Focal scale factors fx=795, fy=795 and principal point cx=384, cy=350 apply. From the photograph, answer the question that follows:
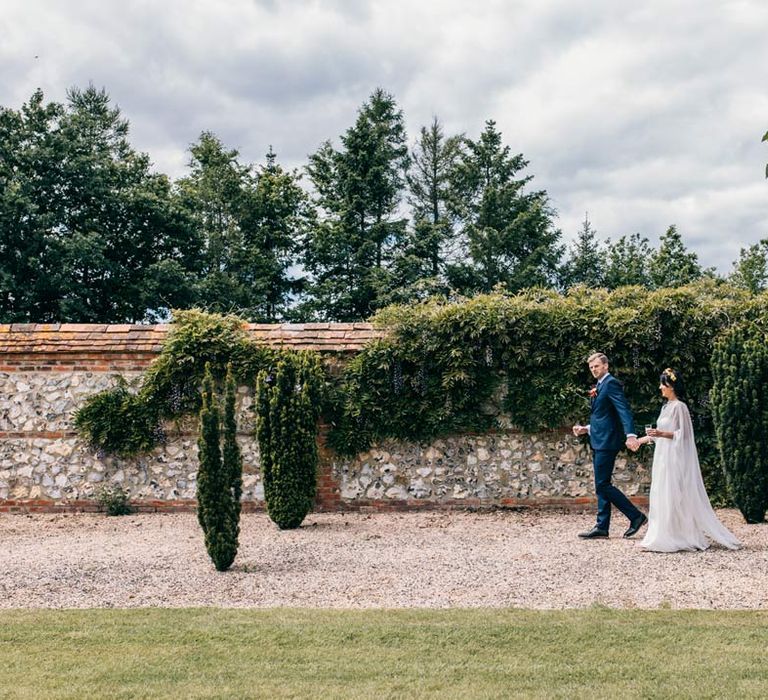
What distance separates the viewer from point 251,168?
110 ft

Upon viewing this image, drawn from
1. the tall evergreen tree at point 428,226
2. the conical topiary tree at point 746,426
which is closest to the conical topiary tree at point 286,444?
the conical topiary tree at point 746,426

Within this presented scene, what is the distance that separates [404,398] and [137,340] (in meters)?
4.24

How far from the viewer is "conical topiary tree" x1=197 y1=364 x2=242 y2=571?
303 inches

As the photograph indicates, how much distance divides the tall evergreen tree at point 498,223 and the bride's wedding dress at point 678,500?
67.4 ft

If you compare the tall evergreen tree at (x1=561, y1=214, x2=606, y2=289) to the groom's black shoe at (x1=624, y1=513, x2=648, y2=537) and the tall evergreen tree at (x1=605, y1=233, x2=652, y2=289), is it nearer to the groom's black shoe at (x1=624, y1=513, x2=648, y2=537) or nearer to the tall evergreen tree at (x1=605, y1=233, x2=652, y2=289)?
the tall evergreen tree at (x1=605, y1=233, x2=652, y2=289)

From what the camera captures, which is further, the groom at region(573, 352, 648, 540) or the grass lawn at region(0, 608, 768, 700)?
the groom at region(573, 352, 648, 540)

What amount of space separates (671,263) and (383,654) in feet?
109

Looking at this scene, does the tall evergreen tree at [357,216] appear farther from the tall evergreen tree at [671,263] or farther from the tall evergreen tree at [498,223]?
the tall evergreen tree at [671,263]

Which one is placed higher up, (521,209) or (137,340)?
(521,209)

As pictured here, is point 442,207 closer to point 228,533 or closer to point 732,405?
point 732,405

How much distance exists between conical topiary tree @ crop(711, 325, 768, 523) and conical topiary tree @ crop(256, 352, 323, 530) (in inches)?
210

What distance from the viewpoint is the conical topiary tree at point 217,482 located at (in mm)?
7695

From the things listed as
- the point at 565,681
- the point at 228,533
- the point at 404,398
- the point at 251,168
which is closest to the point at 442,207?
the point at 251,168

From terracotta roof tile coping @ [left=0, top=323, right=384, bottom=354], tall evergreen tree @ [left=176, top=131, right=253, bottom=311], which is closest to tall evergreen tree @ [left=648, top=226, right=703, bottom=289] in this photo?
tall evergreen tree @ [left=176, top=131, right=253, bottom=311]
